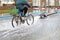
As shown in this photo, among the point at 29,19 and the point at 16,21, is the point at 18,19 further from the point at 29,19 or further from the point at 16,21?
the point at 29,19

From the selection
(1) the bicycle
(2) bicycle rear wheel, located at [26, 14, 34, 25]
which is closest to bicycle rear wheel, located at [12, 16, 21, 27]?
(1) the bicycle

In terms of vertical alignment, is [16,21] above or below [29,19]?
above

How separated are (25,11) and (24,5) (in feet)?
1.40

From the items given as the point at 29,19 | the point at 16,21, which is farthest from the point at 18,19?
the point at 29,19

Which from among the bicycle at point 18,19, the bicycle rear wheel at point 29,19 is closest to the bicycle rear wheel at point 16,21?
the bicycle at point 18,19

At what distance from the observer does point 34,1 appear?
4344 centimetres

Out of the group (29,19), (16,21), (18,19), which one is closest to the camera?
(16,21)

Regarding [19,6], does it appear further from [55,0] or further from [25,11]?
[55,0]

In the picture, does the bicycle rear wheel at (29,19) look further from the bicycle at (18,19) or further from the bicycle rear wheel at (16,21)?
the bicycle rear wheel at (16,21)

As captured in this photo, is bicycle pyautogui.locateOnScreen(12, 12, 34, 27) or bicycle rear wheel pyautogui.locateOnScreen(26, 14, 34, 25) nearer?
bicycle pyautogui.locateOnScreen(12, 12, 34, 27)

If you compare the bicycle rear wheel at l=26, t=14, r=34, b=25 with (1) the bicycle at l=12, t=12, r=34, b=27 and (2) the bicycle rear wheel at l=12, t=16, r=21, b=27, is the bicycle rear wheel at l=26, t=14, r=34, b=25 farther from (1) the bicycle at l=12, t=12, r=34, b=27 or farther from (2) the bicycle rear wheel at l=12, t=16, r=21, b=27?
(2) the bicycle rear wheel at l=12, t=16, r=21, b=27

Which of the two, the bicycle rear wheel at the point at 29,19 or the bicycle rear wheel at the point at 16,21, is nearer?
the bicycle rear wheel at the point at 16,21

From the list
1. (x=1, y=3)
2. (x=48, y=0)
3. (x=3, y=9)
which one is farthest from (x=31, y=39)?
(x=48, y=0)

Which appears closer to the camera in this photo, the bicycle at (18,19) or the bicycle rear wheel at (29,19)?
the bicycle at (18,19)
